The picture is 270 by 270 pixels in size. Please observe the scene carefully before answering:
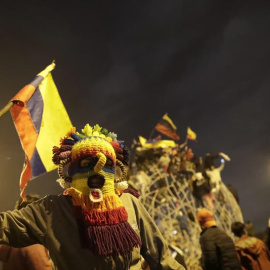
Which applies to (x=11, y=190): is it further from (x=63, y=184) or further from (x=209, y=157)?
(x=63, y=184)

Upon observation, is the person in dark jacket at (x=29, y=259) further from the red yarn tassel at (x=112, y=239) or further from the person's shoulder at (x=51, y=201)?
the red yarn tassel at (x=112, y=239)

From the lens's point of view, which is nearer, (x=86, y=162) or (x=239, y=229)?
(x=86, y=162)

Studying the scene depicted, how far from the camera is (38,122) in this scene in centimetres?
325

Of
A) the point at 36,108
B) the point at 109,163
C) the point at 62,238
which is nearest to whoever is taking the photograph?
the point at 62,238

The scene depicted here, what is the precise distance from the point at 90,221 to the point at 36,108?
6.61 feet

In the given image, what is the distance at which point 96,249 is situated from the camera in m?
1.60

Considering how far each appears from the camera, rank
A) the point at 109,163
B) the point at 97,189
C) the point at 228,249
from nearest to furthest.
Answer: the point at 97,189, the point at 109,163, the point at 228,249

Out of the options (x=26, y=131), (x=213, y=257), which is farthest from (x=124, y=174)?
(x=213, y=257)

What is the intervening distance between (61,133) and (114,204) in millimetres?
2031

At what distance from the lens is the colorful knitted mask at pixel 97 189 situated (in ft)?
5.43

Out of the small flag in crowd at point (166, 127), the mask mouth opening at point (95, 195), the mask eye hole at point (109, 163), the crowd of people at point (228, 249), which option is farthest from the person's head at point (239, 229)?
the small flag in crowd at point (166, 127)

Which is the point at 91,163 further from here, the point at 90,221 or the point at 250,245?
the point at 250,245

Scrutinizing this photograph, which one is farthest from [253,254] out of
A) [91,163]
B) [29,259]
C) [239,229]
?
[91,163]

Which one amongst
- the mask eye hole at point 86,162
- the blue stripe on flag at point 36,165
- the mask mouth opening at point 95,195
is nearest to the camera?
the mask mouth opening at point 95,195
